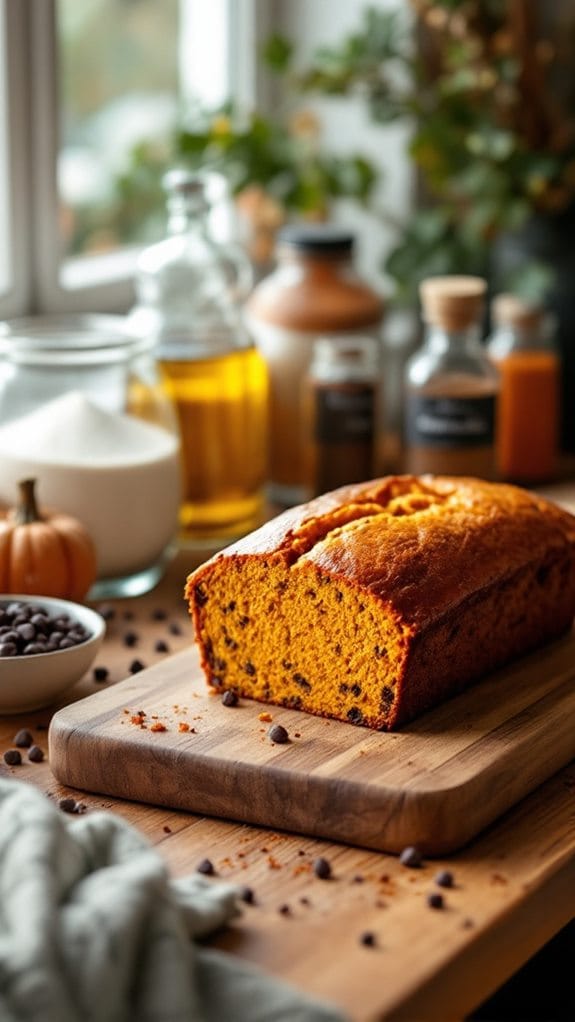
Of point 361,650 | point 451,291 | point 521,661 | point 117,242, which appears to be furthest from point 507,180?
point 361,650

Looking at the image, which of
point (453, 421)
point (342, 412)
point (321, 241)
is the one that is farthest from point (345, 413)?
point (321, 241)

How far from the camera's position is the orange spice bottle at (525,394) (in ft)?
8.18

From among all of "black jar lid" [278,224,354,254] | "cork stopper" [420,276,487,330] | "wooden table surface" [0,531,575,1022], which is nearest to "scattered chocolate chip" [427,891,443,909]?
"wooden table surface" [0,531,575,1022]

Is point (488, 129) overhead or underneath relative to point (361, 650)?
overhead

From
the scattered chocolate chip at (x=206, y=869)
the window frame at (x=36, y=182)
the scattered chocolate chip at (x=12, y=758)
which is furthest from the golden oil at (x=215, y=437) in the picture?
the scattered chocolate chip at (x=206, y=869)

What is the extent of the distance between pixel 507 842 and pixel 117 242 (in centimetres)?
165

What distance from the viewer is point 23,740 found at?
1.58m

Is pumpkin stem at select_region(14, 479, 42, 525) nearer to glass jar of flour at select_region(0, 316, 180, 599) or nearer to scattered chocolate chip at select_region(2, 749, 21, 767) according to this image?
glass jar of flour at select_region(0, 316, 180, 599)

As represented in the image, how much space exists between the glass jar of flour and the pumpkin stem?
104mm

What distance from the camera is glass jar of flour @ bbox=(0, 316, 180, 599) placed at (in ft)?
Answer: 6.45

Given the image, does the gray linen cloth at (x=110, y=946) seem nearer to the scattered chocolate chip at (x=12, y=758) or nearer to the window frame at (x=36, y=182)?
the scattered chocolate chip at (x=12, y=758)

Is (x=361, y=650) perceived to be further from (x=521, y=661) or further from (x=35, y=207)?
(x=35, y=207)

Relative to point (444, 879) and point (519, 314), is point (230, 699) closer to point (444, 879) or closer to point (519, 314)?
point (444, 879)

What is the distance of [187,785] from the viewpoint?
1.44 meters
